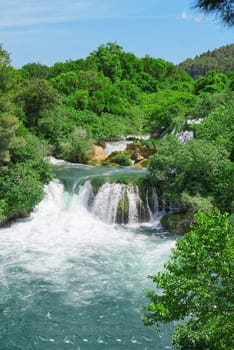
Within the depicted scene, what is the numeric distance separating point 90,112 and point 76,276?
2634cm

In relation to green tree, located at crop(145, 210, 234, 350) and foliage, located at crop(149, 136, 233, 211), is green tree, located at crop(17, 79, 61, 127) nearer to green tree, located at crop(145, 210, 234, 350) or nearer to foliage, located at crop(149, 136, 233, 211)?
foliage, located at crop(149, 136, 233, 211)

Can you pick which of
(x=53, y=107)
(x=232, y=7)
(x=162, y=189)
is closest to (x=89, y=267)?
(x=162, y=189)

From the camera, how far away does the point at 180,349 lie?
863cm

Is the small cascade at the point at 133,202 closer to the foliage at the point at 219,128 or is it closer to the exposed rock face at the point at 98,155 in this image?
the foliage at the point at 219,128

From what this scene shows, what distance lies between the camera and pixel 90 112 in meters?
39.5

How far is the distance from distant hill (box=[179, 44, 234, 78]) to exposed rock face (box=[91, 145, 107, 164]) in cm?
7016

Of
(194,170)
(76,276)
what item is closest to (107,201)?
(194,170)

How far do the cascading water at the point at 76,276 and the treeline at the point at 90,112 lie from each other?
1.87 metres

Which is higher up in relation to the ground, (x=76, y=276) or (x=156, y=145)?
(x=156, y=145)

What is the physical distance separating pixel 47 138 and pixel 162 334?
2385 cm

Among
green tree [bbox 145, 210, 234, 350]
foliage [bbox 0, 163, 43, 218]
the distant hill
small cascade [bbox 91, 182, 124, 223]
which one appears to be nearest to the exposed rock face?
small cascade [bbox 91, 182, 124, 223]

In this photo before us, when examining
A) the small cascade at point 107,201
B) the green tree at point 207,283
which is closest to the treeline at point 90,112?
the small cascade at point 107,201

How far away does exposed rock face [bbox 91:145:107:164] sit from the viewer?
30.4 metres

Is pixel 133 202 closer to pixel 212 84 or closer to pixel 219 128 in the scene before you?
pixel 219 128
